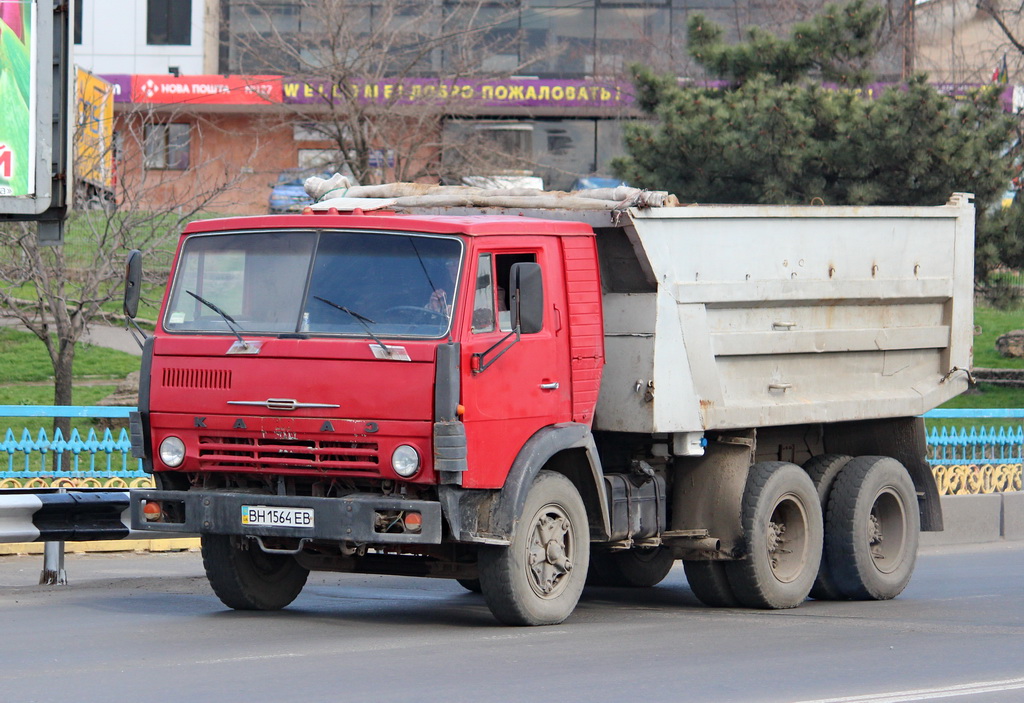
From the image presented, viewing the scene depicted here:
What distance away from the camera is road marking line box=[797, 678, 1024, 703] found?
6.51 meters

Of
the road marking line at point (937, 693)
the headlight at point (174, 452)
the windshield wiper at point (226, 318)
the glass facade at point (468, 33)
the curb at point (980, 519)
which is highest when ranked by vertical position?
the glass facade at point (468, 33)

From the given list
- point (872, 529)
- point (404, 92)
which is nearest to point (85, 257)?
point (404, 92)

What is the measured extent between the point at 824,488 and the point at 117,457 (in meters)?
5.64

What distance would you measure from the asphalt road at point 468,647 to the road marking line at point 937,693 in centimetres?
1

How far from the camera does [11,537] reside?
31.1 feet

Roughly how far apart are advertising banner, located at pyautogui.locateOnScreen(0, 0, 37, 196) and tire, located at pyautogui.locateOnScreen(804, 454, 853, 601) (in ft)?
20.3

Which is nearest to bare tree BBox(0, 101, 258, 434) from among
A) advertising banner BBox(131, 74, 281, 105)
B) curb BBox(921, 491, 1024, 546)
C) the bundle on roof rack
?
the bundle on roof rack

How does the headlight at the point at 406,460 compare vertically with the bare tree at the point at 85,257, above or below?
below

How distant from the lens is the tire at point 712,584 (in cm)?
1027

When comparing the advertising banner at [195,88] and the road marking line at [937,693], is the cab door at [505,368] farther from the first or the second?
the advertising banner at [195,88]

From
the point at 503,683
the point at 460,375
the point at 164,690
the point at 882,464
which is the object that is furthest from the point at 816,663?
the point at 882,464

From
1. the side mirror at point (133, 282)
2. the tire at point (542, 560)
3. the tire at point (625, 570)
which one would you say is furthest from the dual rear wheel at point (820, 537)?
the side mirror at point (133, 282)

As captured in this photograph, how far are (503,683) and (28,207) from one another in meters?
6.02

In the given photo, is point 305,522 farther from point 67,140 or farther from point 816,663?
point 67,140
